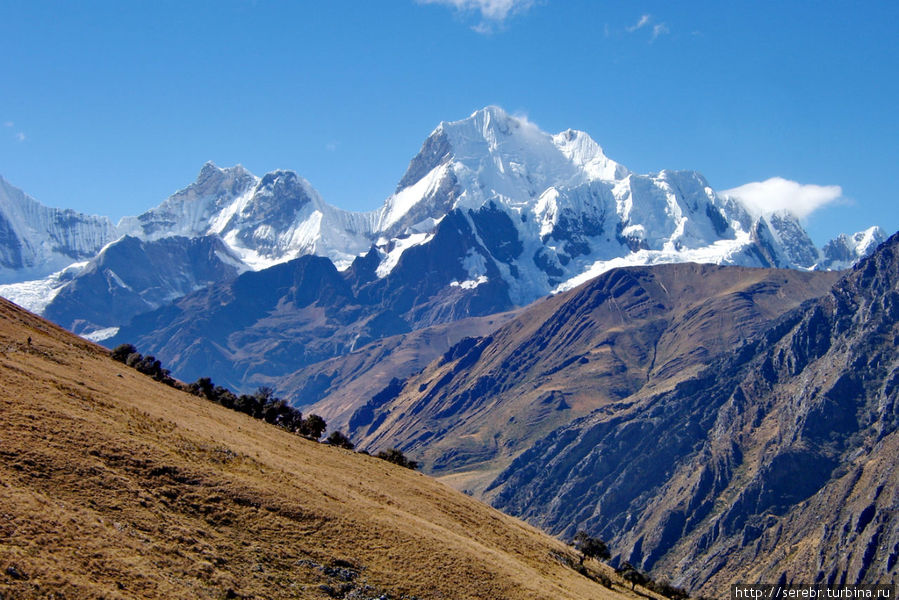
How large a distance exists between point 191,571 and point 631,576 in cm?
9256

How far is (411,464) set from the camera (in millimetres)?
179250

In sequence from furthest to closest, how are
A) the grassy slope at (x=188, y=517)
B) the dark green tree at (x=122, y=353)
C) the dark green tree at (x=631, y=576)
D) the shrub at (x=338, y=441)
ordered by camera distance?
the shrub at (x=338, y=441)
the dark green tree at (x=122, y=353)
the dark green tree at (x=631, y=576)
the grassy slope at (x=188, y=517)

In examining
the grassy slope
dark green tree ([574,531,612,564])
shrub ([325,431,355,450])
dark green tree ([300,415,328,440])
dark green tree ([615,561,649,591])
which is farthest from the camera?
shrub ([325,431,355,450])

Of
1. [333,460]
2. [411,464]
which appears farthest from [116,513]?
[411,464]

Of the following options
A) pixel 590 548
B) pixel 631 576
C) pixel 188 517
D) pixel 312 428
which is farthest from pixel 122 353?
pixel 631 576

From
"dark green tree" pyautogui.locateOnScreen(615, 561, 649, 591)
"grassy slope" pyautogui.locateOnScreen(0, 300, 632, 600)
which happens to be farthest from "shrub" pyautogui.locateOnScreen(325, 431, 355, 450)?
"dark green tree" pyautogui.locateOnScreen(615, 561, 649, 591)

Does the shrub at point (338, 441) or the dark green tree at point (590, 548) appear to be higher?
Answer: the shrub at point (338, 441)

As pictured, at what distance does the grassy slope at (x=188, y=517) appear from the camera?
6268 cm

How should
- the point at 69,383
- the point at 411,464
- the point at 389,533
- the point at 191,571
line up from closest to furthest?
the point at 191,571, the point at 389,533, the point at 69,383, the point at 411,464

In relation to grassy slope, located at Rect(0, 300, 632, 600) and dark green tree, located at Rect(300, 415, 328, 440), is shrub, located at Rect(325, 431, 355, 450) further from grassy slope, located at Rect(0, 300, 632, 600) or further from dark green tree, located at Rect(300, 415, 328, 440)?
grassy slope, located at Rect(0, 300, 632, 600)

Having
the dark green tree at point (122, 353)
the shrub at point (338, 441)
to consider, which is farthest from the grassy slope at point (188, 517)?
the shrub at point (338, 441)

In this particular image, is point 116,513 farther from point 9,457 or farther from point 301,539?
point 301,539

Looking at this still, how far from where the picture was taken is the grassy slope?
6268 centimetres

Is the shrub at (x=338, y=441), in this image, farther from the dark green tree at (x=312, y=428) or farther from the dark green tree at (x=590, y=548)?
the dark green tree at (x=590, y=548)
